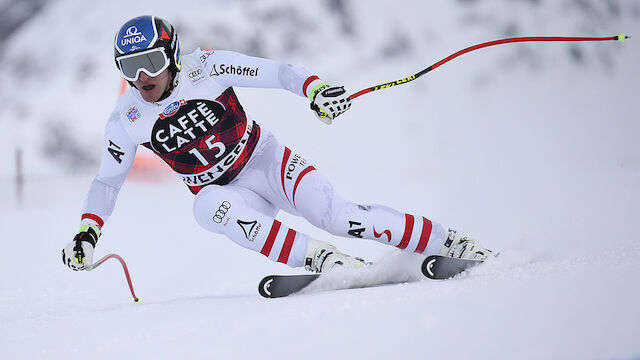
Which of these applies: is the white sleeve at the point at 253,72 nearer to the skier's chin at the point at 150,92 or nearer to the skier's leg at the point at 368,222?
the skier's chin at the point at 150,92

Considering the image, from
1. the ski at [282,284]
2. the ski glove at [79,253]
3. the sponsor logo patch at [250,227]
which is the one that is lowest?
the ski glove at [79,253]

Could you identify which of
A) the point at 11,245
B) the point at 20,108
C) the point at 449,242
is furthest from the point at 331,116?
the point at 20,108

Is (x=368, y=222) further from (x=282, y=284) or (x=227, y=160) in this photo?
(x=227, y=160)

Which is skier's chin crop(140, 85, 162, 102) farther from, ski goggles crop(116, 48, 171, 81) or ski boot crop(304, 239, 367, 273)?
ski boot crop(304, 239, 367, 273)

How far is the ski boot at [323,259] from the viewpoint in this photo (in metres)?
2.98

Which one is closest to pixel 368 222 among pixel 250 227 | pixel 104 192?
pixel 250 227

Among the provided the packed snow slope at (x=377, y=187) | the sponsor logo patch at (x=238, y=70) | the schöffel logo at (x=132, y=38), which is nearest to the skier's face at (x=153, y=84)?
the schöffel logo at (x=132, y=38)

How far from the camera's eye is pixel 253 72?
126 inches

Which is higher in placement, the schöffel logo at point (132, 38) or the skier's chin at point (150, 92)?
the schöffel logo at point (132, 38)

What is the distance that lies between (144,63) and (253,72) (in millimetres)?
485

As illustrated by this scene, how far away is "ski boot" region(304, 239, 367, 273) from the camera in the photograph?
9.78 ft

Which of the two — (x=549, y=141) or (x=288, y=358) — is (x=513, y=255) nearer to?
(x=288, y=358)

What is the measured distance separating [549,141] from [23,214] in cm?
586

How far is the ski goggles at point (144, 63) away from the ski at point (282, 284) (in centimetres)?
102
